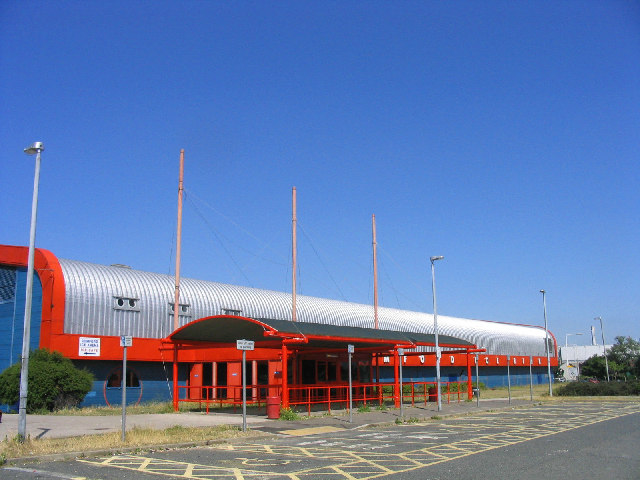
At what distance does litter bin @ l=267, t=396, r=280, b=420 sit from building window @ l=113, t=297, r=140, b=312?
13.9 metres

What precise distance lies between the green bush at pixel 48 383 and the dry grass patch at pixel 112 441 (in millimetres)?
11762

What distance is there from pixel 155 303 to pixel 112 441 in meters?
21.6

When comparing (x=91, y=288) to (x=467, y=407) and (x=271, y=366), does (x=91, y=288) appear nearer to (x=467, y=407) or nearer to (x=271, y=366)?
(x=271, y=366)

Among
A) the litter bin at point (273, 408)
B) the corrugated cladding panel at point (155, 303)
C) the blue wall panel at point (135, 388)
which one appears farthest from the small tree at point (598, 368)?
the litter bin at point (273, 408)

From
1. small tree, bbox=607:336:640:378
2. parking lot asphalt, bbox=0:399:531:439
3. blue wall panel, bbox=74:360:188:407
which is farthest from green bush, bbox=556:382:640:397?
small tree, bbox=607:336:640:378

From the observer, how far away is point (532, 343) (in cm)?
7856

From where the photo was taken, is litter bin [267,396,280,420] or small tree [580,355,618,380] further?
small tree [580,355,618,380]

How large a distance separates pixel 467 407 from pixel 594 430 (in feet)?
41.1

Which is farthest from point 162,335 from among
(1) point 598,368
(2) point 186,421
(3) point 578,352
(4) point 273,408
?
(3) point 578,352

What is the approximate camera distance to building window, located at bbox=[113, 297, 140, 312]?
34.9 meters

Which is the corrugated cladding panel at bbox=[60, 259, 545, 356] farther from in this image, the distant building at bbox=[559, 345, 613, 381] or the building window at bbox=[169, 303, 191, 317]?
the distant building at bbox=[559, 345, 613, 381]

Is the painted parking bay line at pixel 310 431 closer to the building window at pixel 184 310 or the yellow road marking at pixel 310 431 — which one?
the yellow road marking at pixel 310 431

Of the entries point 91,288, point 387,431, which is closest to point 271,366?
point 91,288

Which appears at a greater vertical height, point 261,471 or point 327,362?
point 327,362
